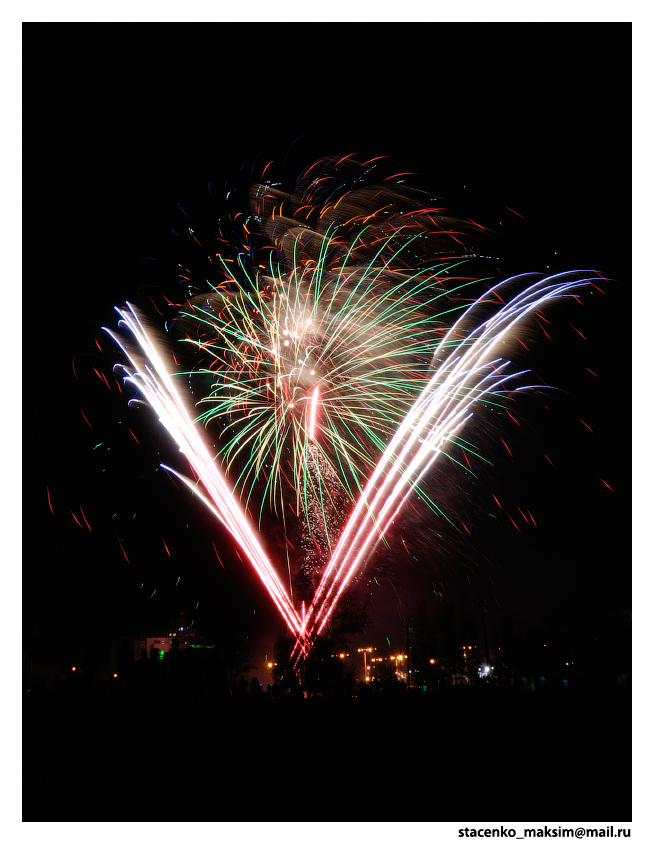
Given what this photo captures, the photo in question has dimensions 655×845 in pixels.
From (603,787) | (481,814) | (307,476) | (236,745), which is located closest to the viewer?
(481,814)

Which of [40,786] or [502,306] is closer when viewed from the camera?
[40,786]

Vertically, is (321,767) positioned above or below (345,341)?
below

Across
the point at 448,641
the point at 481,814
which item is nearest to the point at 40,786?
the point at 481,814

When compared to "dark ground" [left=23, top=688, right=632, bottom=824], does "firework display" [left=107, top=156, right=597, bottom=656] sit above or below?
above

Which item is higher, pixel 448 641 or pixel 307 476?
pixel 307 476

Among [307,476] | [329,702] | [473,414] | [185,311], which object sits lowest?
[329,702]

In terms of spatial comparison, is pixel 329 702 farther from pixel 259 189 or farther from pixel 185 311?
pixel 259 189

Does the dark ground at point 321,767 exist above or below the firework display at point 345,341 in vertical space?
below

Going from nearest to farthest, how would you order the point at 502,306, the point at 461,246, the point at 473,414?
the point at 461,246
the point at 502,306
the point at 473,414
